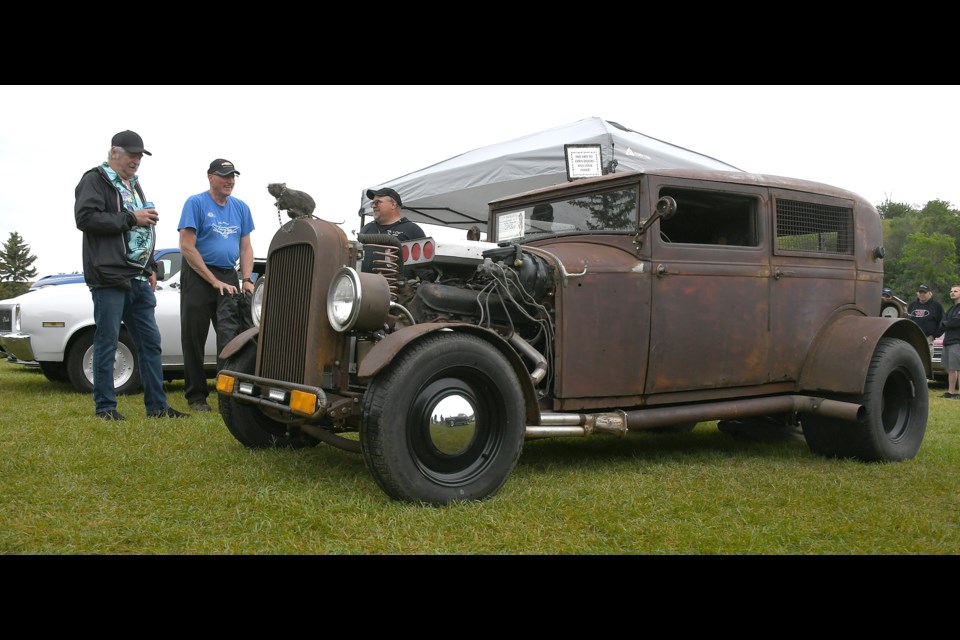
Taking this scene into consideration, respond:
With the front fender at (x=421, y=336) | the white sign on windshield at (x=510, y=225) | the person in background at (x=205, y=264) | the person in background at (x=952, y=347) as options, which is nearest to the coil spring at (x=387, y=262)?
the front fender at (x=421, y=336)

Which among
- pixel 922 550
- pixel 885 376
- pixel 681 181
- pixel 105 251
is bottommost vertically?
pixel 922 550

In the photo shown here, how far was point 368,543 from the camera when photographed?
250 centimetres

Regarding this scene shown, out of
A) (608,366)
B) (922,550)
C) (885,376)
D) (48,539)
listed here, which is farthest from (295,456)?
(885,376)

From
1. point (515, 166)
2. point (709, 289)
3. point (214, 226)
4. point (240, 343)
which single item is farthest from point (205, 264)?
point (515, 166)

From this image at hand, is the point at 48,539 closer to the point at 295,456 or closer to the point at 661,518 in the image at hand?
the point at 295,456

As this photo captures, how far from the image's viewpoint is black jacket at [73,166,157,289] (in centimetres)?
469

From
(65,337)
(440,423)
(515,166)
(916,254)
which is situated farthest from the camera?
(916,254)

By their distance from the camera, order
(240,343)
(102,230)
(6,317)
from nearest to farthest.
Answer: (240,343) → (102,230) → (6,317)

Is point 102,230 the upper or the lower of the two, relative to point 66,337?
upper

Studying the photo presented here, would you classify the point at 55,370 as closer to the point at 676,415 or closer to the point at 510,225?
the point at 510,225

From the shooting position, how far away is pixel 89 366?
6.49 m

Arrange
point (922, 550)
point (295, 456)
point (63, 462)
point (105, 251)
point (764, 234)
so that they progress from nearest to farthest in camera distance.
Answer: point (922, 550) → point (63, 462) → point (295, 456) → point (764, 234) → point (105, 251)

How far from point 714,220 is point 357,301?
242 centimetres

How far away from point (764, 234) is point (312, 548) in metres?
3.19
